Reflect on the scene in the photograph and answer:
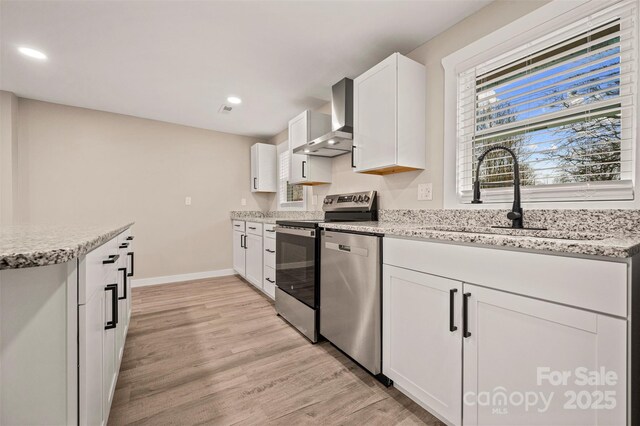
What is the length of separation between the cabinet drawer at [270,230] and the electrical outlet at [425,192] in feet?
4.65

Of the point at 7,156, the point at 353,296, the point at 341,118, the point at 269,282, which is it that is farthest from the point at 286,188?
the point at 7,156

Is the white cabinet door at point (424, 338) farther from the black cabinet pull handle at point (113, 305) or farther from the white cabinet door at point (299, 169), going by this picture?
the white cabinet door at point (299, 169)

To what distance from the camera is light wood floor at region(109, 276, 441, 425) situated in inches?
54.2

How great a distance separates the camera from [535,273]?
938 mm

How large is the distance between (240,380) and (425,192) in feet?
5.72

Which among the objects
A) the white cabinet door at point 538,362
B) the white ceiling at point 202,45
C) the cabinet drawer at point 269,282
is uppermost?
the white ceiling at point 202,45

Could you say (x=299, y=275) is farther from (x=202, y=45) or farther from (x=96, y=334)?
(x=202, y=45)

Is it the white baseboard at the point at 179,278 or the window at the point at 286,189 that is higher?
the window at the point at 286,189

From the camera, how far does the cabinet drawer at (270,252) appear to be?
9.46 ft

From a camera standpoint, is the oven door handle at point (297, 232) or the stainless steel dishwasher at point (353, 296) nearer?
the stainless steel dishwasher at point (353, 296)

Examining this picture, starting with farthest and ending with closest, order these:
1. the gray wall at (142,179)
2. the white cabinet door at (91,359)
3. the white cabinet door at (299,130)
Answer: the gray wall at (142,179), the white cabinet door at (299,130), the white cabinet door at (91,359)

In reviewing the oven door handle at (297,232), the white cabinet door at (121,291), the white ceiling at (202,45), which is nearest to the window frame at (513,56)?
the white ceiling at (202,45)

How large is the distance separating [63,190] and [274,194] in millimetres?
2626

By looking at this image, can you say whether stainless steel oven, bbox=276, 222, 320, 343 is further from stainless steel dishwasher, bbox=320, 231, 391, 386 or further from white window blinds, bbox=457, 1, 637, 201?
white window blinds, bbox=457, 1, 637, 201
